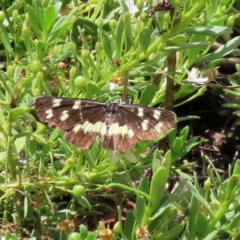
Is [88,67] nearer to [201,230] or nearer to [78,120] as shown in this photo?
[78,120]

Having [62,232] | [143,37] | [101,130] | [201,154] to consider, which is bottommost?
[201,154]

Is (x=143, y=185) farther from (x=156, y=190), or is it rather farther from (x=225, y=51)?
(x=225, y=51)

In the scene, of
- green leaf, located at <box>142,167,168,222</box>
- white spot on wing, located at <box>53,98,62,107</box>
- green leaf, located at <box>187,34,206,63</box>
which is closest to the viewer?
green leaf, located at <box>142,167,168,222</box>

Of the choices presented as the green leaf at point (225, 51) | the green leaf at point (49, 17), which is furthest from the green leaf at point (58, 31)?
the green leaf at point (225, 51)

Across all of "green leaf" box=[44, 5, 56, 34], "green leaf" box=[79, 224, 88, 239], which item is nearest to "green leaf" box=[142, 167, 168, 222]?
"green leaf" box=[79, 224, 88, 239]

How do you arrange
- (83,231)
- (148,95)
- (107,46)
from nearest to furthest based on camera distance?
(83,231), (107,46), (148,95)

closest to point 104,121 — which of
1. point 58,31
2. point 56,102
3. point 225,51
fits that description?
point 56,102

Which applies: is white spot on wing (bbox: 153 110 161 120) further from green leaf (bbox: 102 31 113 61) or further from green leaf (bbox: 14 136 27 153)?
green leaf (bbox: 14 136 27 153)

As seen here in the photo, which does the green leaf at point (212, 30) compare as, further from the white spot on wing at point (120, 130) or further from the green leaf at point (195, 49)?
the white spot on wing at point (120, 130)

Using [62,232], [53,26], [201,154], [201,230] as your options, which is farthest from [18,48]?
[201,154]
